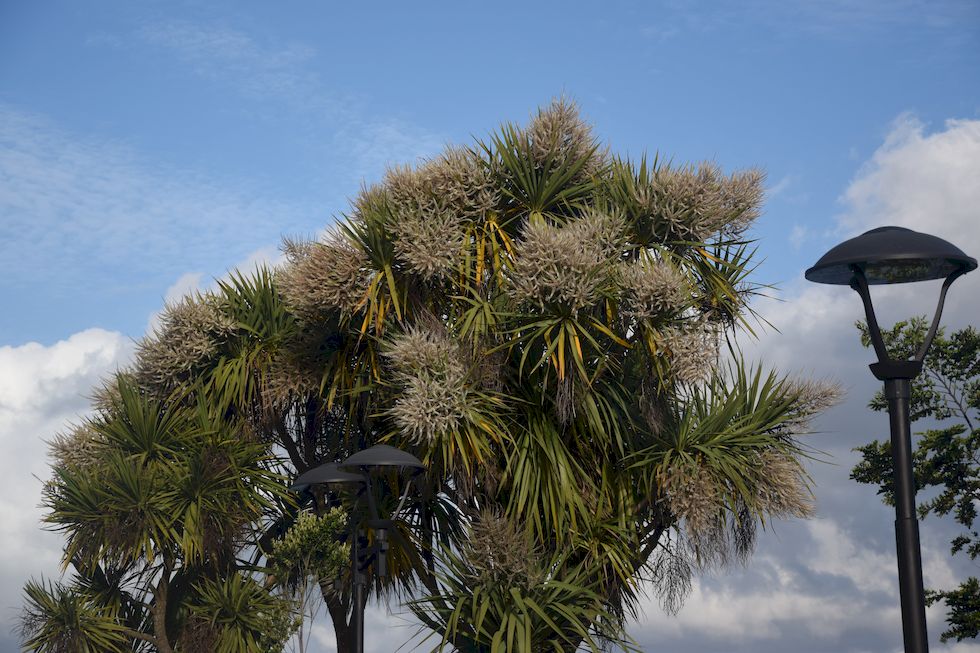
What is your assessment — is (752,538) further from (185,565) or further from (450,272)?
(185,565)

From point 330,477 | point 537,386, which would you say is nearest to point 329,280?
point 537,386

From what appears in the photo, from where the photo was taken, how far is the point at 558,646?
472 inches

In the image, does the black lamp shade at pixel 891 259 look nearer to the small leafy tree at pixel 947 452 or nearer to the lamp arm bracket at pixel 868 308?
the lamp arm bracket at pixel 868 308

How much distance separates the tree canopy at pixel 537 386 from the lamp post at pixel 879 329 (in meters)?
5.85

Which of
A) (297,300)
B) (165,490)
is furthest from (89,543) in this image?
(297,300)

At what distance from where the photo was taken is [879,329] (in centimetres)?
603

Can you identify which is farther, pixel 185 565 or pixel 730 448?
pixel 185 565

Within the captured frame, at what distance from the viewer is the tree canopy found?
40.2 feet

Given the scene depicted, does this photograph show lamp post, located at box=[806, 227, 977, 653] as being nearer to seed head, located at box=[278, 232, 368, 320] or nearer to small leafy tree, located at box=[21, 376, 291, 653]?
seed head, located at box=[278, 232, 368, 320]

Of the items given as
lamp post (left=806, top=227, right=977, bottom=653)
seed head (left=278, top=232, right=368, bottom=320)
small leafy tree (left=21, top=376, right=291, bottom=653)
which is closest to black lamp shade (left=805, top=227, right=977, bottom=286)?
lamp post (left=806, top=227, right=977, bottom=653)

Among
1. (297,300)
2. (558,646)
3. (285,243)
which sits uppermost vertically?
(285,243)

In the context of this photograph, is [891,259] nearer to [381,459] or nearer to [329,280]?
[381,459]

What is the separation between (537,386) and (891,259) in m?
7.45

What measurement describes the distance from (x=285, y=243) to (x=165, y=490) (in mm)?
4649
